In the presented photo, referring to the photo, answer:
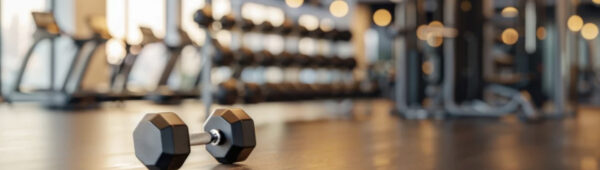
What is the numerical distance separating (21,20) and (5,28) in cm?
23

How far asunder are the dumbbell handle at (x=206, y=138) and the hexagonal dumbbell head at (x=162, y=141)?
77 mm

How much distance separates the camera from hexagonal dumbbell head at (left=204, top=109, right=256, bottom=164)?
1728 millimetres

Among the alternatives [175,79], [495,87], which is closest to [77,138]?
[495,87]

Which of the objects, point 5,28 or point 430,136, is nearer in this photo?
point 430,136

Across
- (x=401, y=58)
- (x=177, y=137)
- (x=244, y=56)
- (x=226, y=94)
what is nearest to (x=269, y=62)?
(x=244, y=56)

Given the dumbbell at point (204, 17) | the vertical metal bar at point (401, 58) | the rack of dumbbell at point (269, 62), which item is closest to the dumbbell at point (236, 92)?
the rack of dumbbell at point (269, 62)

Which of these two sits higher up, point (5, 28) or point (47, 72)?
point (5, 28)

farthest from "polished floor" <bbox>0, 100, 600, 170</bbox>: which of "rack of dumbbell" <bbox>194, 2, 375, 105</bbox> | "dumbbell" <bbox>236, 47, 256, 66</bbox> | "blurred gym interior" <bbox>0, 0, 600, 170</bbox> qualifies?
"dumbbell" <bbox>236, 47, 256, 66</bbox>

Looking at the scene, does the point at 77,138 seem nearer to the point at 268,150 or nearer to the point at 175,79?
the point at 268,150

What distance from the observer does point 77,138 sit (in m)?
2.83

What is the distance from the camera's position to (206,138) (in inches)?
67.2

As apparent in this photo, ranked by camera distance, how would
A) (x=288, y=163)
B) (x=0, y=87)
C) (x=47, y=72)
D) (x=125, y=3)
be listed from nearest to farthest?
(x=288, y=163), (x=0, y=87), (x=47, y=72), (x=125, y=3)

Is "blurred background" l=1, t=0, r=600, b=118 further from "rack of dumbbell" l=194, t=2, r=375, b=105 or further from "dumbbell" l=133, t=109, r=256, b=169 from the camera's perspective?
"dumbbell" l=133, t=109, r=256, b=169

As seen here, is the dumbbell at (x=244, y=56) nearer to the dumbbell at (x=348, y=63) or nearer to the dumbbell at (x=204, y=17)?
the dumbbell at (x=204, y=17)
